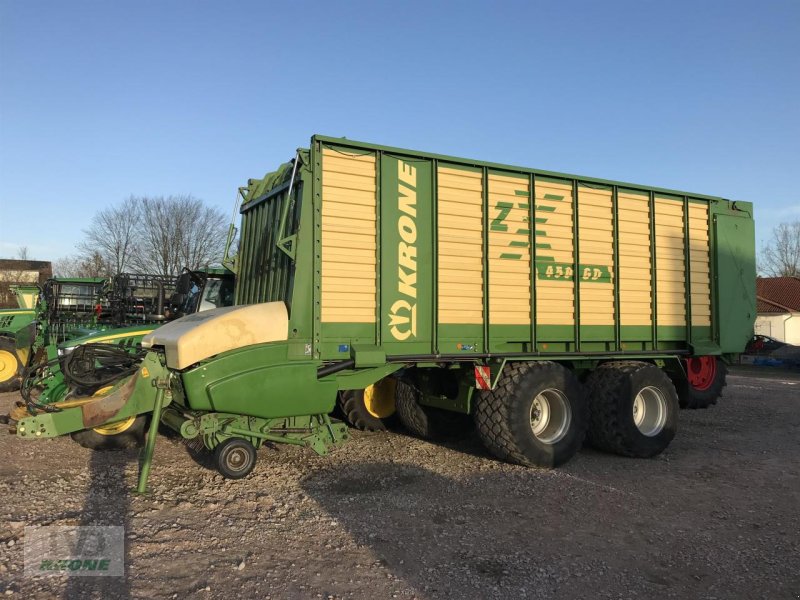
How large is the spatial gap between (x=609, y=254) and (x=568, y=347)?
1.37 metres

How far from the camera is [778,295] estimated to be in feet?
129

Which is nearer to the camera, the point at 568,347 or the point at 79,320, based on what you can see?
the point at 568,347

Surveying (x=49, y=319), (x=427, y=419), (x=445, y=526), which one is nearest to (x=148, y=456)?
(x=445, y=526)

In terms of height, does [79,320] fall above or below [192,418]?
above

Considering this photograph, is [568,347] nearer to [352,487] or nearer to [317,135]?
[352,487]

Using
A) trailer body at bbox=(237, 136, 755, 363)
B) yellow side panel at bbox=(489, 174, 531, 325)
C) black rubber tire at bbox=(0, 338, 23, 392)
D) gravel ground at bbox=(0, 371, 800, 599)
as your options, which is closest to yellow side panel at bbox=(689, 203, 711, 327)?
trailer body at bbox=(237, 136, 755, 363)

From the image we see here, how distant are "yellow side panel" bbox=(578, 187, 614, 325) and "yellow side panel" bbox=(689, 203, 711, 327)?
1540 millimetres

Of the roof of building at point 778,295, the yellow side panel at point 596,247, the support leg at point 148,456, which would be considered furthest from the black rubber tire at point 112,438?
the roof of building at point 778,295

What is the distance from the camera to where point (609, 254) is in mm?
7633

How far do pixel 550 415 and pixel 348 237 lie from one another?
3341mm

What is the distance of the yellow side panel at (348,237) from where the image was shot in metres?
5.91

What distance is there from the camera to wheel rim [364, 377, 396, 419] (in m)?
8.62

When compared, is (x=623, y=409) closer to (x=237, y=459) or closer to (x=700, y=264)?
(x=700, y=264)

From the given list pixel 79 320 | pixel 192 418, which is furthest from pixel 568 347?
pixel 79 320
